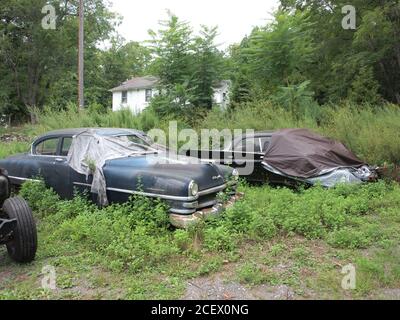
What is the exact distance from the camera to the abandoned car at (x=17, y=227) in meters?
4.85

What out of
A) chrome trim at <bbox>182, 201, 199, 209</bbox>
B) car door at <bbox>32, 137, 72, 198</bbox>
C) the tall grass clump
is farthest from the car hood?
the tall grass clump

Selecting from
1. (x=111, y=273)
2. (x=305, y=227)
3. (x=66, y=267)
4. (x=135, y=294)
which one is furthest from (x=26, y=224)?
(x=305, y=227)

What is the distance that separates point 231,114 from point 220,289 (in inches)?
391

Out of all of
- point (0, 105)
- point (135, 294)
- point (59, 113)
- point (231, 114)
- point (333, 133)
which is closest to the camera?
point (135, 294)

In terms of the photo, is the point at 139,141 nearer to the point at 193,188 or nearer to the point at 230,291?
the point at 193,188

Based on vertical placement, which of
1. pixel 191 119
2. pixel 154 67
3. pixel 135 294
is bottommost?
pixel 135 294

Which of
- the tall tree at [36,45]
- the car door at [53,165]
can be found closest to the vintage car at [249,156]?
the car door at [53,165]

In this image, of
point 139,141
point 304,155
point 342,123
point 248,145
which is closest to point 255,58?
point 342,123

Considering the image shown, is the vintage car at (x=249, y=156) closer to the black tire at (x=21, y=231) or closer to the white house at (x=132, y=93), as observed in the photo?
the black tire at (x=21, y=231)

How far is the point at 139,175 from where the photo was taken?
6203 mm

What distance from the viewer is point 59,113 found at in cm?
1476

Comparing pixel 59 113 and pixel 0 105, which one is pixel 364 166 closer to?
pixel 59 113

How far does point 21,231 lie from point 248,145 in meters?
5.66

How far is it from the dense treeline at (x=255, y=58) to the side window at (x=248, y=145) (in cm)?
436
